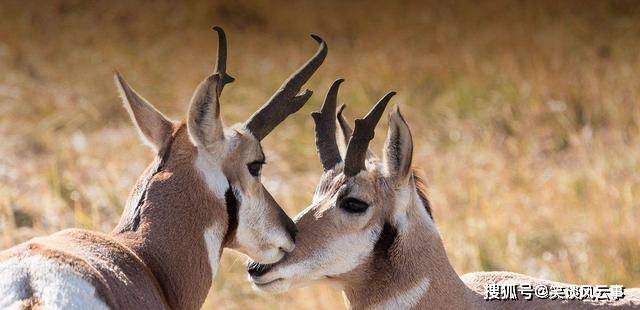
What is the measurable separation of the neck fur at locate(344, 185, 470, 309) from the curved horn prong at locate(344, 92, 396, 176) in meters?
0.36

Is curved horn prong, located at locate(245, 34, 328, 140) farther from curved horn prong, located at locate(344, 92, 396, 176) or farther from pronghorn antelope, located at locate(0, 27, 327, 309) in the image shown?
curved horn prong, located at locate(344, 92, 396, 176)

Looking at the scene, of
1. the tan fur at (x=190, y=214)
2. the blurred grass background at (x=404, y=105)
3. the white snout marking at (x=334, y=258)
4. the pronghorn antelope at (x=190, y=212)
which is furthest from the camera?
the blurred grass background at (x=404, y=105)

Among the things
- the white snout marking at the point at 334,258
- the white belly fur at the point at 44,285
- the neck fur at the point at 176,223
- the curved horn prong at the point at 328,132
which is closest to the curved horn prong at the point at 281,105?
the curved horn prong at the point at 328,132

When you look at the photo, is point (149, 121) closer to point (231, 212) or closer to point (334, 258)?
point (231, 212)

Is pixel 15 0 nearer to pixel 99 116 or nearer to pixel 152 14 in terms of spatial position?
pixel 152 14

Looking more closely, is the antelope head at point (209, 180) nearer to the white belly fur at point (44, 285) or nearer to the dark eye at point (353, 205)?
the dark eye at point (353, 205)

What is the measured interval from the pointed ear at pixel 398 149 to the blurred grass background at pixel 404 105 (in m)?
3.79

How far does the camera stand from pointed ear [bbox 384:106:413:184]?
741 centimetres

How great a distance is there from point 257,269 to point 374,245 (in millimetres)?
655

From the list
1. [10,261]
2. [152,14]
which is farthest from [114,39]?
[10,261]

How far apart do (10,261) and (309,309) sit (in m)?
5.32

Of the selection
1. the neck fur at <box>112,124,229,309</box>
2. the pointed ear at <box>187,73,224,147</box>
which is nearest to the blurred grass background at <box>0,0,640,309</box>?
the neck fur at <box>112,124,229,309</box>

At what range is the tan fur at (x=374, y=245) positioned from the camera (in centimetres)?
752

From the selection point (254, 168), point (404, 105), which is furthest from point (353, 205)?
point (404, 105)
